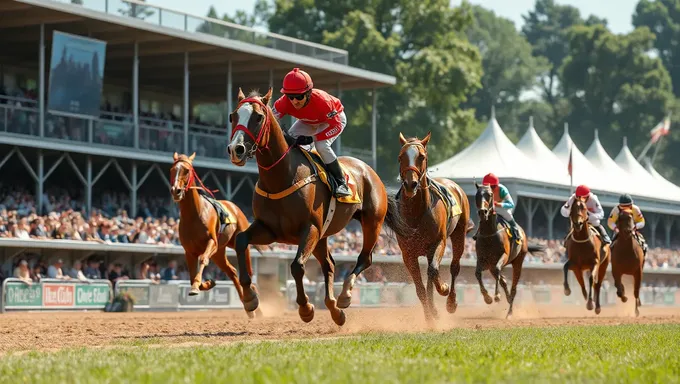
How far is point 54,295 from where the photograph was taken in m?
24.8

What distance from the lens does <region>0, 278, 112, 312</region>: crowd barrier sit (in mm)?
23953

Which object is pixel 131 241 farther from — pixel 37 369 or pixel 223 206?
pixel 37 369

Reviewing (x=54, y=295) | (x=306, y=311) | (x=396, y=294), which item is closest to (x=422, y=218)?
(x=306, y=311)

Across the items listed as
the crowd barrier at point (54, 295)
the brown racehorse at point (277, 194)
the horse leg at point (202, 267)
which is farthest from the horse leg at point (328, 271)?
the crowd barrier at point (54, 295)

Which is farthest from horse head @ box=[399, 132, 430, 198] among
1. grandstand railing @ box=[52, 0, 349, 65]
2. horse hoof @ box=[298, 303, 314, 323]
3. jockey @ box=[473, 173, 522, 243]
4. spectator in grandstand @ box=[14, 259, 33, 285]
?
grandstand railing @ box=[52, 0, 349, 65]

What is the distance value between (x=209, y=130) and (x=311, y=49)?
4.87m

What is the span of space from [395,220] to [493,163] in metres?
28.8

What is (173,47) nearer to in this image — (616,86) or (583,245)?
(583,245)

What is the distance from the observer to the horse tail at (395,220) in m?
15.5

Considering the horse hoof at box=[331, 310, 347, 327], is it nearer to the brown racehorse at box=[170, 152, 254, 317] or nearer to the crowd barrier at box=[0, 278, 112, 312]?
the brown racehorse at box=[170, 152, 254, 317]

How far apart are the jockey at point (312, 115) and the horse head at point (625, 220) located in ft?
34.4

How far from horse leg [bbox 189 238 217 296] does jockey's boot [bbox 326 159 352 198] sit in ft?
15.1

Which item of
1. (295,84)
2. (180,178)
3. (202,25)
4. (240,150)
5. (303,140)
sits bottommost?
(180,178)

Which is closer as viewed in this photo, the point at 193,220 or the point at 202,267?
the point at 202,267
